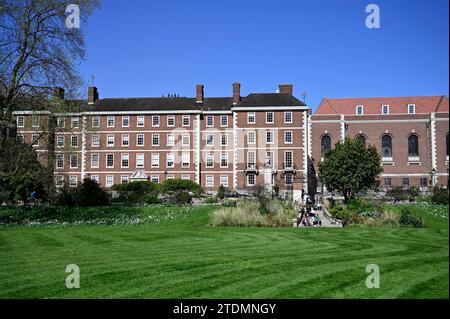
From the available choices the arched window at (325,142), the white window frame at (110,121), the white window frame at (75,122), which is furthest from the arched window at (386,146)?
the white window frame at (75,122)

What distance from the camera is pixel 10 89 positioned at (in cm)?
2331

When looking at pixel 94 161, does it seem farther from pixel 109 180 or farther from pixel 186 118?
pixel 186 118

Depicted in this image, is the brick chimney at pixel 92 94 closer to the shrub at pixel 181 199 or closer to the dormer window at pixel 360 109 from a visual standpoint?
the shrub at pixel 181 199

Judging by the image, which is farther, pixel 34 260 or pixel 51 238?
pixel 51 238

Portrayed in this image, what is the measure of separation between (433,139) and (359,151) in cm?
2134

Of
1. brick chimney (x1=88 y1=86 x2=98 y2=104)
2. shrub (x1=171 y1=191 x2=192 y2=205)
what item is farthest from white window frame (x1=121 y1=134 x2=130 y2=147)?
shrub (x1=171 y1=191 x2=192 y2=205)

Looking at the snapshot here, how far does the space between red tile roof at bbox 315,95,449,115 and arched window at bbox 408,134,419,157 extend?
4.40 m

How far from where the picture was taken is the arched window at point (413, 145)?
56.7 m

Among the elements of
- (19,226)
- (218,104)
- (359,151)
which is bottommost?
(19,226)

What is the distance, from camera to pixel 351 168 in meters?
38.2

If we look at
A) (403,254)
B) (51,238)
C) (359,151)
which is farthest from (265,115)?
(403,254)

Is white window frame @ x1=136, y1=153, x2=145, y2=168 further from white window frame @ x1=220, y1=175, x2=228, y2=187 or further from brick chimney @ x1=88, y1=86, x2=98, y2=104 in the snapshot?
white window frame @ x1=220, y1=175, x2=228, y2=187
